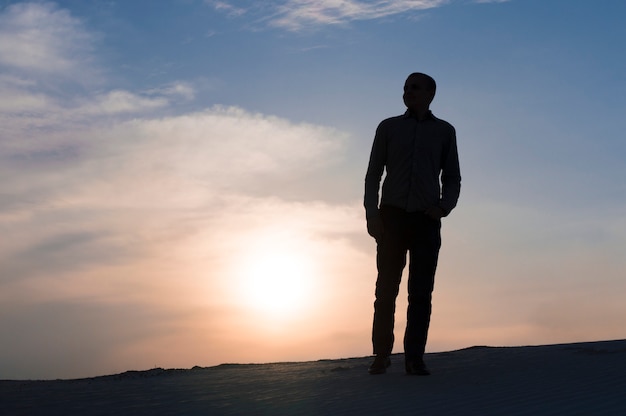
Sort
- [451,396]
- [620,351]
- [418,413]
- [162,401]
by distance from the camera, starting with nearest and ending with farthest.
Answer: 1. [418,413]
2. [451,396]
3. [162,401]
4. [620,351]

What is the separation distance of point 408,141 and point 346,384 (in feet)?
7.43

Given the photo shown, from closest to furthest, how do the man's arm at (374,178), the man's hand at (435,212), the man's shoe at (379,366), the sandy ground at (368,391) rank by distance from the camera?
the sandy ground at (368,391) → the man's hand at (435,212) → the man's arm at (374,178) → the man's shoe at (379,366)

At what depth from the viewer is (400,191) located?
7730 mm

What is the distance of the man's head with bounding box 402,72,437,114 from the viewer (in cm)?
776

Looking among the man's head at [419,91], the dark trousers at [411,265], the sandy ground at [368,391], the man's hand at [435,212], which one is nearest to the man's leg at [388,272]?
the dark trousers at [411,265]

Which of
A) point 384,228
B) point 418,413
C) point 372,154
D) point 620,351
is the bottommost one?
point 418,413

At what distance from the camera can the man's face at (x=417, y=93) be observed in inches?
305

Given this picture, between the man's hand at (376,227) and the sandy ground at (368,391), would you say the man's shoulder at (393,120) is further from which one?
the sandy ground at (368,391)

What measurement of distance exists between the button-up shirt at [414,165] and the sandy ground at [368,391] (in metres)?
1.60

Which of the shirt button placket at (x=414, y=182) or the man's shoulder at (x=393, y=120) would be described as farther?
the man's shoulder at (x=393, y=120)

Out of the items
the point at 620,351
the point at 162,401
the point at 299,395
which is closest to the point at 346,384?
the point at 299,395

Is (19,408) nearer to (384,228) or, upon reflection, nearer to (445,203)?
(384,228)

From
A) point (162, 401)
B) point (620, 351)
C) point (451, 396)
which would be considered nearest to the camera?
point (451, 396)

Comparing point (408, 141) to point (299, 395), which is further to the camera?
point (408, 141)
